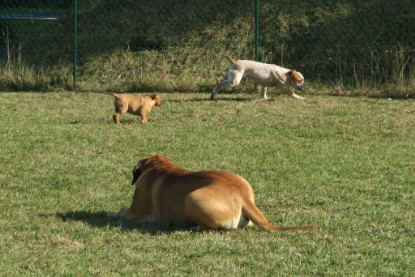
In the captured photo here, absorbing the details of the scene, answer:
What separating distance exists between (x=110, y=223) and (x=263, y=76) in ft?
26.6

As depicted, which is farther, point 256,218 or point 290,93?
point 290,93

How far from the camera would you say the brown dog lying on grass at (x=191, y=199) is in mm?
6957

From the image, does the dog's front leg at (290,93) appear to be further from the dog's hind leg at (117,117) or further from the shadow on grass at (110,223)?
the shadow on grass at (110,223)

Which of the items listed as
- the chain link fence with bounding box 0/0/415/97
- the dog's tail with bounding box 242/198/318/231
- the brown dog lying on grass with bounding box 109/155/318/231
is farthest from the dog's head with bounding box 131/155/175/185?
the chain link fence with bounding box 0/0/415/97

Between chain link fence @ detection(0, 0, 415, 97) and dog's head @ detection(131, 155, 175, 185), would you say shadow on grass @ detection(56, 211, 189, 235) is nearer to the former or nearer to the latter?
dog's head @ detection(131, 155, 175, 185)

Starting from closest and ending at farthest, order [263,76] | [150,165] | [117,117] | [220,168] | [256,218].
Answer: [256,218], [150,165], [220,168], [117,117], [263,76]

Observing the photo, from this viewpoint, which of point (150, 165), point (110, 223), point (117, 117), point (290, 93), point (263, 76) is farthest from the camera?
point (290, 93)

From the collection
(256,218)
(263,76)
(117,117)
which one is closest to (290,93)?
(263,76)

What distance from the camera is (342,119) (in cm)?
1313

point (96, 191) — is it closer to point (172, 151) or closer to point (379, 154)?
point (172, 151)

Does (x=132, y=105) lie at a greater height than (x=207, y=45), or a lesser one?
lesser

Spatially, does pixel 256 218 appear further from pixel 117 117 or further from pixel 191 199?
pixel 117 117

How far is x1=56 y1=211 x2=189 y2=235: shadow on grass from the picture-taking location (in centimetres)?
721

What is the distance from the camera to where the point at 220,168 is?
9.93 m
